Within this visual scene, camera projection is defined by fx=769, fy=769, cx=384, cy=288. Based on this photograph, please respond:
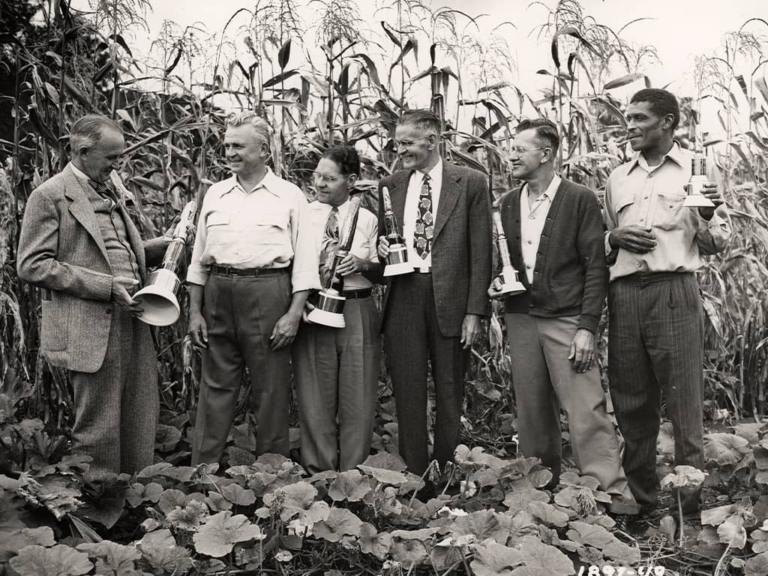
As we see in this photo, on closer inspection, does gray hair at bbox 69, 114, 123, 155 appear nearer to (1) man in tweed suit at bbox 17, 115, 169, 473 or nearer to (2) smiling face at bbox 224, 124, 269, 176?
(1) man in tweed suit at bbox 17, 115, 169, 473

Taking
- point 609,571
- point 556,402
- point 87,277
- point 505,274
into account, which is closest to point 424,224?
point 505,274

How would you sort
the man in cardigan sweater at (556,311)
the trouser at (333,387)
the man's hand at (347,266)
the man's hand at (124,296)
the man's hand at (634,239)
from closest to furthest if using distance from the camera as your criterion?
the man's hand at (124,296) < the man's hand at (634,239) < the man in cardigan sweater at (556,311) < the man's hand at (347,266) < the trouser at (333,387)

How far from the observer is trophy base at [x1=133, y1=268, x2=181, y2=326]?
2844 millimetres

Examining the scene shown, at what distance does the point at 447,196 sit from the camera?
3.39 metres

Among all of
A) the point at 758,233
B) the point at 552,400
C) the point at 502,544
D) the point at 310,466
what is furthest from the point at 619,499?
the point at 758,233

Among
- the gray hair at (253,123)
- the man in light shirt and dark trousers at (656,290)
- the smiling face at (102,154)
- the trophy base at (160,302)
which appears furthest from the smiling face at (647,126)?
the smiling face at (102,154)

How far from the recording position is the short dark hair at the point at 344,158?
345 cm

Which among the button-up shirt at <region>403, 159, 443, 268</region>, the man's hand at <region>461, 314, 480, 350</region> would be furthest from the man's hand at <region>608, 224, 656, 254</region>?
the button-up shirt at <region>403, 159, 443, 268</region>

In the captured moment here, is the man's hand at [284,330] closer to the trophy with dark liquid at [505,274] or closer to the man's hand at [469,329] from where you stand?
the man's hand at [469,329]

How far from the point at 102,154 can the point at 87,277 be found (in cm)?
48

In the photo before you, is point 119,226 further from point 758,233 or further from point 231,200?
point 758,233

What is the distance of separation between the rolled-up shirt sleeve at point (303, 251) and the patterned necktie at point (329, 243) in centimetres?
4

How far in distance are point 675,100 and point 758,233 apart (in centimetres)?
147

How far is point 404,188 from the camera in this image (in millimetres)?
3469
